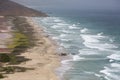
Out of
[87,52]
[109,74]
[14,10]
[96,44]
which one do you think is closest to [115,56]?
[87,52]

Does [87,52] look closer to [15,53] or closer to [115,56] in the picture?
[115,56]

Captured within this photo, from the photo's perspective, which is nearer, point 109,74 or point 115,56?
point 109,74

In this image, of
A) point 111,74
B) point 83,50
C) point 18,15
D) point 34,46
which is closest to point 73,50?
point 83,50

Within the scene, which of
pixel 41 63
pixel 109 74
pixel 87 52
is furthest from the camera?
pixel 87 52

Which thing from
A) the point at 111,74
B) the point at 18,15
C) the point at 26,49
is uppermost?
the point at 18,15

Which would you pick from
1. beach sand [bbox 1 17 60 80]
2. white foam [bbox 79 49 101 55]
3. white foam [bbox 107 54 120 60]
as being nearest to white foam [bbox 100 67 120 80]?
beach sand [bbox 1 17 60 80]

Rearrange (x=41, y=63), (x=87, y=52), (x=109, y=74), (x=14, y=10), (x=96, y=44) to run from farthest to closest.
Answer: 1. (x=14, y=10)
2. (x=96, y=44)
3. (x=87, y=52)
4. (x=41, y=63)
5. (x=109, y=74)

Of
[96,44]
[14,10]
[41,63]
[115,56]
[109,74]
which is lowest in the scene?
[109,74]

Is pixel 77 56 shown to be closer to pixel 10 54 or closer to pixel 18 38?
pixel 10 54

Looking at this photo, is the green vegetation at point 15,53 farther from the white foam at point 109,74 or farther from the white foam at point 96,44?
the white foam at point 96,44
